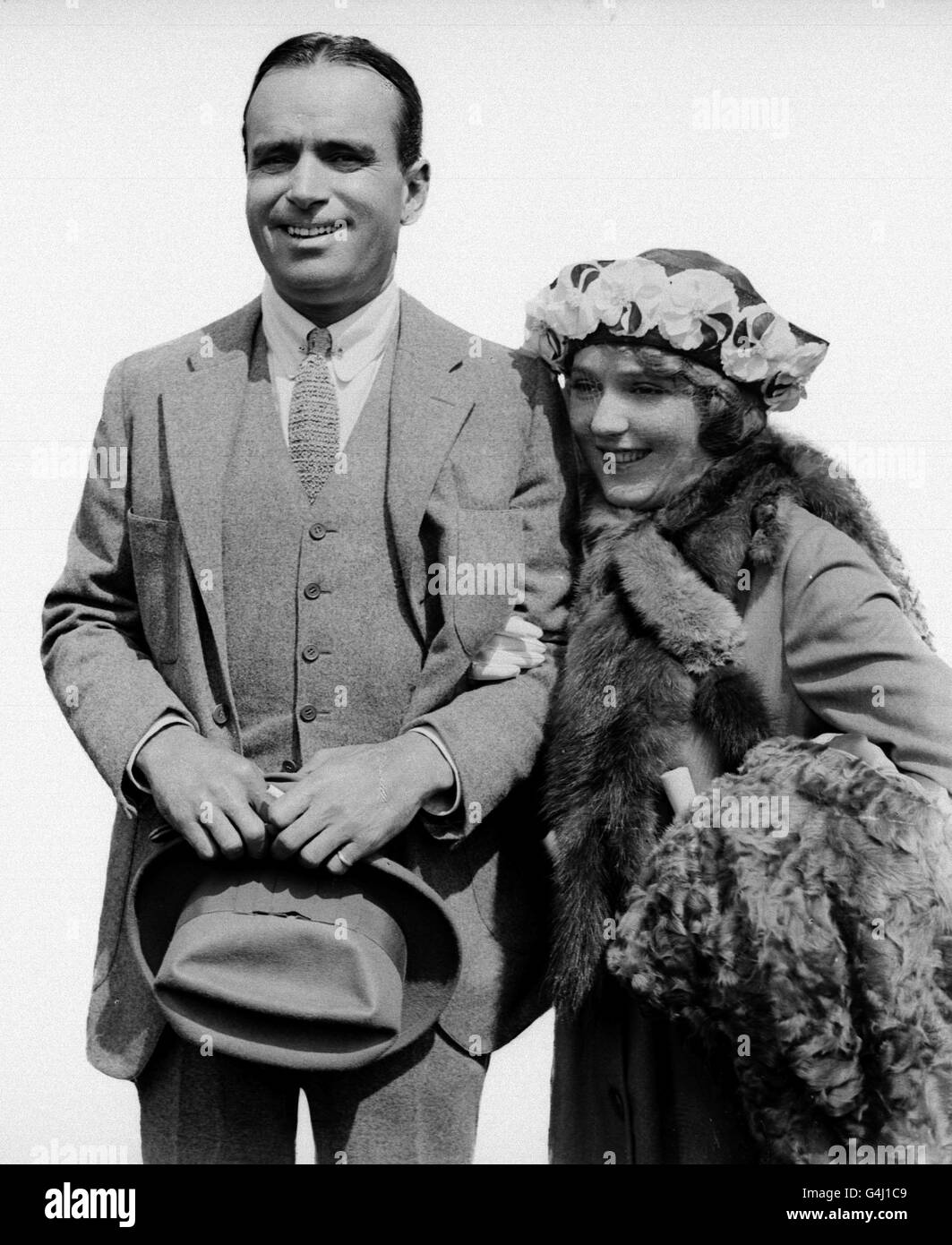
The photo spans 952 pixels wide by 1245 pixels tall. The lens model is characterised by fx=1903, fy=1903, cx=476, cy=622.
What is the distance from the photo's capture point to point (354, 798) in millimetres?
2902

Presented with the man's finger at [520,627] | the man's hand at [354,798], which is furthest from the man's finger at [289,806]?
the man's finger at [520,627]

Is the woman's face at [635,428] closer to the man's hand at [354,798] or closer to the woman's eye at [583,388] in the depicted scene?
the woman's eye at [583,388]

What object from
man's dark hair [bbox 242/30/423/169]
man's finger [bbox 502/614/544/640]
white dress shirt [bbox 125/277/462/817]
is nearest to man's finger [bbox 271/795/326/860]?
man's finger [bbox 502/614/544/640]

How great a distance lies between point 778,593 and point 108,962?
1.27 meters

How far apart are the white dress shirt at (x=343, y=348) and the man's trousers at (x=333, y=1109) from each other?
1048 millimetres

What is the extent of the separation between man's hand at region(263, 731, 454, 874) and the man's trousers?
379mm

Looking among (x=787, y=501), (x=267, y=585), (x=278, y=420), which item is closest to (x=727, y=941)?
(x=787, y=501)

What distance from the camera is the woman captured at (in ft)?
9.80

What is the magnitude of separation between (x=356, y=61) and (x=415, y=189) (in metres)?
0.26

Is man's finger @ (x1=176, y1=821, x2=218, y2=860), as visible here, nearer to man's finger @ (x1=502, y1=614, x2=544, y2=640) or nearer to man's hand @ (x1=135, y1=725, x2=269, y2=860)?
man's hand @ (x1=135, y1=725, x2=269, y2=860)

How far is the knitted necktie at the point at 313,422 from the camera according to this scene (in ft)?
10.3

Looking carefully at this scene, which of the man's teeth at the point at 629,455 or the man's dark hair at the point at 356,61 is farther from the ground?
the man's dark hair at the point at 356,61
